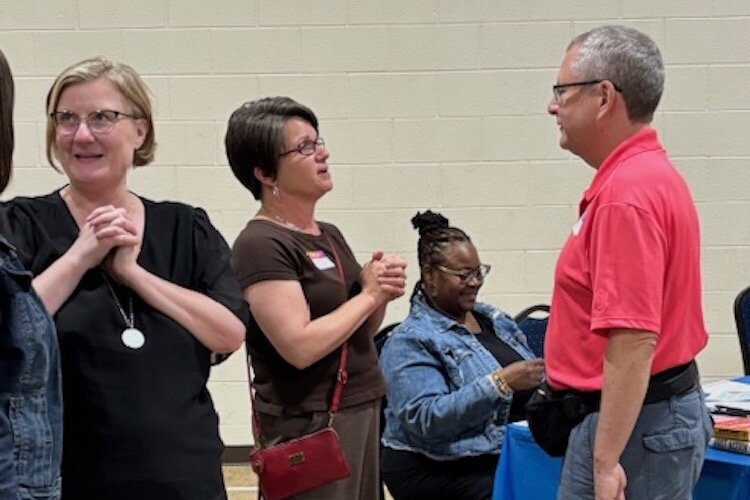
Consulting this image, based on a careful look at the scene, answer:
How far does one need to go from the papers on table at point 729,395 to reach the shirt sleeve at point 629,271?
2.90 ft

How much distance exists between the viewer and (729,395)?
2.50m

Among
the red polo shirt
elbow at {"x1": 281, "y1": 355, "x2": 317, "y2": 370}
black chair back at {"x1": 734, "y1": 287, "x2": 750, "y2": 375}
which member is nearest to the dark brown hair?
elbow at {"x1": 281, "y1": 355, "x2": 317, "y2": 370}

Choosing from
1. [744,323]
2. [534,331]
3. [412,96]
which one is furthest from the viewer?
[412,96]

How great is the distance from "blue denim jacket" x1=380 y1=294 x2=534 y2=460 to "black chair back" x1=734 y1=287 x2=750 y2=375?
3.81ft

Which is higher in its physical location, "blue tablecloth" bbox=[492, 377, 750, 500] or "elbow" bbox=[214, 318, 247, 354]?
"elbow" bbox=[214, 318, 247, 354]

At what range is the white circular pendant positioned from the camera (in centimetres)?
152

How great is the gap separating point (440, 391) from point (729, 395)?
2.52 ft

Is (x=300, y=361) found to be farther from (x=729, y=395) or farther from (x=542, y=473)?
(x=729, y=395)

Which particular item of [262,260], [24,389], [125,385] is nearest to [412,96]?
[262,260]

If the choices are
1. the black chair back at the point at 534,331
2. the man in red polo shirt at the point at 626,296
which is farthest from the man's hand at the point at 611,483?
the black chair back at the point at 534,331

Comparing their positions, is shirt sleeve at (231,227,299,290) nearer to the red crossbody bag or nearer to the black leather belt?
the red crossbody bag

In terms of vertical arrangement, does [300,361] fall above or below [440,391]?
above

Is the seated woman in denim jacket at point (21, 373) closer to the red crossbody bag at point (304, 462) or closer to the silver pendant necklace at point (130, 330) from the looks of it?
the silver pendant necklace at point (130, 330)

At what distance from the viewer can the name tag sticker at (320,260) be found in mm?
2129
